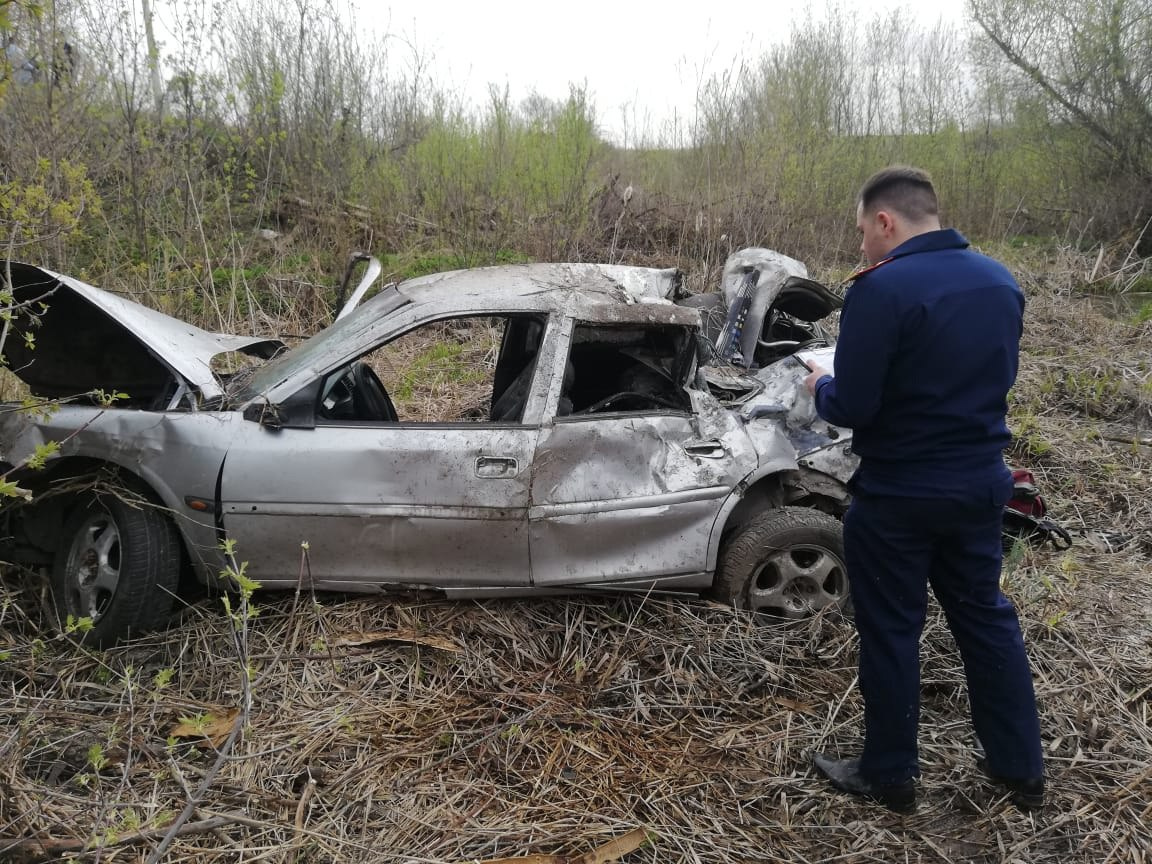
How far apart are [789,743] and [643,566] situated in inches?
34.9

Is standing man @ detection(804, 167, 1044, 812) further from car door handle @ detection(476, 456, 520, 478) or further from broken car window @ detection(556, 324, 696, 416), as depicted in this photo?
car door handle @ detection(476, 456, 520, 478)

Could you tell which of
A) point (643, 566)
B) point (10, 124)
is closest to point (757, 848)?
point (643, 566)

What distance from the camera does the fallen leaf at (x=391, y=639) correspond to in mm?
3203

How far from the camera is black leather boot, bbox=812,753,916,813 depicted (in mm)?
2520

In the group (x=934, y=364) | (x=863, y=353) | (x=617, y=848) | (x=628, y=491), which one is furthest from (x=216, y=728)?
(x=934, y=364)

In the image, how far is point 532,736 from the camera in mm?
2842

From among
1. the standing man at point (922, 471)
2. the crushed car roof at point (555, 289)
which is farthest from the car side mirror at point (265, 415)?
the standing man at point (922, 471)

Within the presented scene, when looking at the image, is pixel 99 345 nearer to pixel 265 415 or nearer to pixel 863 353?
pixel 265 415

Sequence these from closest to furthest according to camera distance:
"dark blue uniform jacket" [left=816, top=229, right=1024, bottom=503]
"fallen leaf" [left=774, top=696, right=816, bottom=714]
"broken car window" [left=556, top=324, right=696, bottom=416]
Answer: "dark blue uniform jacket" [left=816, top=229, right=1024, bottom=503]
"fallen leaf" [left=774, top=696, right=816, bottom=714]
"broken car window" [left=556, top=324, right=696, bottom=416]

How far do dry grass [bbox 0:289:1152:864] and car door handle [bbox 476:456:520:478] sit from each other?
0.66m

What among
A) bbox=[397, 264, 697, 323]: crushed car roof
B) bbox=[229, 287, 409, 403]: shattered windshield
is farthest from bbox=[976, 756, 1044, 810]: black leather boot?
bbox=[229, 287, 409, 403]: shattered windshield

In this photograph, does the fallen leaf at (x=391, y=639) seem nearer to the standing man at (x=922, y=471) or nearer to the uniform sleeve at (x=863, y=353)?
the standing man at (x=922, y=471)

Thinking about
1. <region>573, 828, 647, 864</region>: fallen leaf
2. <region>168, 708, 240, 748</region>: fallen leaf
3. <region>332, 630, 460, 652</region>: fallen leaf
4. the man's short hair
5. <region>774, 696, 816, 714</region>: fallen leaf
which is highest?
the man's short hair

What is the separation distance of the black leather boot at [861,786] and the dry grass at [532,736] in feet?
0.14
